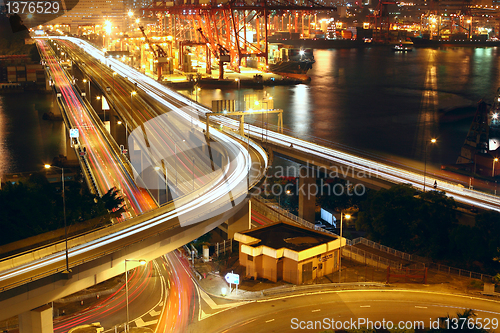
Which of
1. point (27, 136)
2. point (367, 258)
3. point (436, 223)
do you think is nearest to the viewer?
point (367, 258)

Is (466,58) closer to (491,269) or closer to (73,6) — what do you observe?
(73,6)

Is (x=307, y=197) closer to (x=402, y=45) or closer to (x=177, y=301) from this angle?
(x=177, y=301)

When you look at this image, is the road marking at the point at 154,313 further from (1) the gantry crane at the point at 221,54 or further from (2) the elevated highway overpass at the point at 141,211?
(1) the gantry crane at the point at 221,54

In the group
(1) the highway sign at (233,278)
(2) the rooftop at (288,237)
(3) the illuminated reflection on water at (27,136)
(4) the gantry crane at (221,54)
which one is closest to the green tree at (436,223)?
(2) the rooftop at (288,237)

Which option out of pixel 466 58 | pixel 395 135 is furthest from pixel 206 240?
pixel 466 58

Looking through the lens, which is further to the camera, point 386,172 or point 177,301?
point 386,172

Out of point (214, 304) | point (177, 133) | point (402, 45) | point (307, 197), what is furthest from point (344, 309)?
point (402, 45)

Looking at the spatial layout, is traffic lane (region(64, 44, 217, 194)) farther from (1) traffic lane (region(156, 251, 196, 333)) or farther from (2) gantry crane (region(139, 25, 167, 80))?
(2) gantry crane (region(139, 25, 167, 80))
